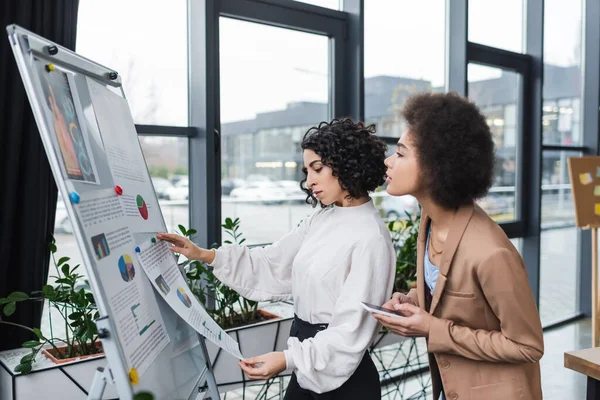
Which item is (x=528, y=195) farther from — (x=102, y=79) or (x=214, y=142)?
(x=102, y=79)

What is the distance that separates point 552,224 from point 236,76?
3.09 meters

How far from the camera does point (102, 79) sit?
4.86ft

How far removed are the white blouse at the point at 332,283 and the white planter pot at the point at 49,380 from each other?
559mm

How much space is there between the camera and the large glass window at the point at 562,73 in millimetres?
4488

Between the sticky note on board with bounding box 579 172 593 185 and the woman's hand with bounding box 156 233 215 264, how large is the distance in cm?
283

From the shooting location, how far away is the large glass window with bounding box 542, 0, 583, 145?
449 centimetres

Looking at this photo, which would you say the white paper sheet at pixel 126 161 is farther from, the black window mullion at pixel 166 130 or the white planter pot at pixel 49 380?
the black window mullion at pixel 166 130

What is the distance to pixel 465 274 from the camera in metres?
1.35

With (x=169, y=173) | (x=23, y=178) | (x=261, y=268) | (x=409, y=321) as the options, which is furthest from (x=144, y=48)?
(x=409, y=321)

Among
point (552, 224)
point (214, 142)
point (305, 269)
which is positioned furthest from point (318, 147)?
point (552, 224)

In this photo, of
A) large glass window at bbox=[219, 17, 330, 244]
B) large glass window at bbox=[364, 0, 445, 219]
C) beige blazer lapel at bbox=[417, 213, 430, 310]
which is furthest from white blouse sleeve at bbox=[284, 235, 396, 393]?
large glass window at bbox=[364, 0, 445, 219]

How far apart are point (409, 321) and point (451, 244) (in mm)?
215

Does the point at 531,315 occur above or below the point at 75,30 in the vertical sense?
below

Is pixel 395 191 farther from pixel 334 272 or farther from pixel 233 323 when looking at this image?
pixel 233 323
